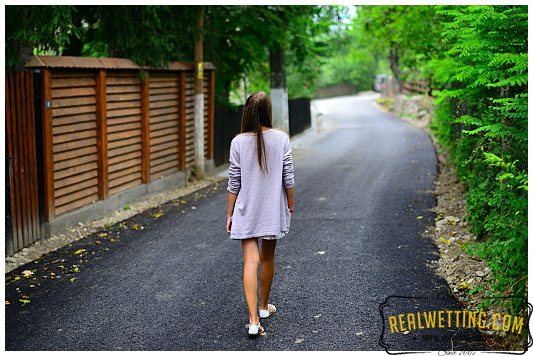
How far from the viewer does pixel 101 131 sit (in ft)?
31.4

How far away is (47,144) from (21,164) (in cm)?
55

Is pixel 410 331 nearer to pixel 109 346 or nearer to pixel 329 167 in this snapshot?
pixel 109 346

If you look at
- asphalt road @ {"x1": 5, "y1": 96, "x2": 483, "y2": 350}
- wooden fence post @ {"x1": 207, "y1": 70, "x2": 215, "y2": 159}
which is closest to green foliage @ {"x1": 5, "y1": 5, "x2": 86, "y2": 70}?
asphalt road @ {"x1": 5, "y1": 96, "x2": 483, "y2": 350}

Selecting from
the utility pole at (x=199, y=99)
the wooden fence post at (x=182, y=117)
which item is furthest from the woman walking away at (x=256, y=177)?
the utility pole at (x=199, y=99)

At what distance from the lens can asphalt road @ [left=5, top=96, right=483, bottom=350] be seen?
15.3 ft

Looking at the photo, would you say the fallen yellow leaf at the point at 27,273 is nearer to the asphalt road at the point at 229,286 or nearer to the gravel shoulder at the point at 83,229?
the asphalt road at the point at 229,286

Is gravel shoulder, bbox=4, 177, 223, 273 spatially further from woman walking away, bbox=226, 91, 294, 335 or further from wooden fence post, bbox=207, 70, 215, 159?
woman walking away, bbox=226, 91, 294, 335

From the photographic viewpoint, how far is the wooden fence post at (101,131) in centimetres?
958

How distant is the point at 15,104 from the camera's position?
760 cm

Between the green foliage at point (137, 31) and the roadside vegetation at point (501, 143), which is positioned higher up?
the green foliage at point (137, 31)

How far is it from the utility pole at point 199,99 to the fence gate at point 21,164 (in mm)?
5375

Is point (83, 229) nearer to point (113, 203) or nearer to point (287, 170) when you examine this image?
point (113, 203)

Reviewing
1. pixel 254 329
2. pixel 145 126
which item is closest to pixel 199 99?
pixel 145 126
